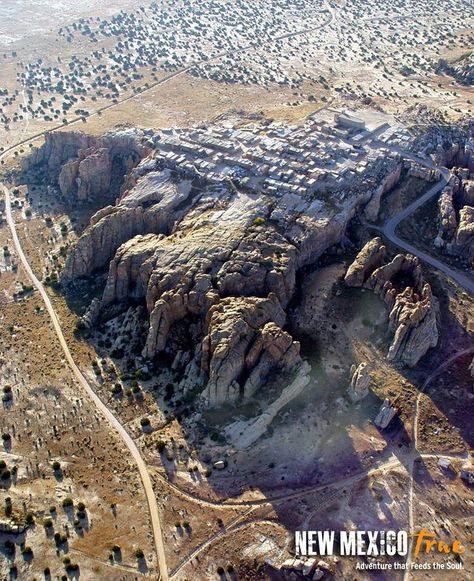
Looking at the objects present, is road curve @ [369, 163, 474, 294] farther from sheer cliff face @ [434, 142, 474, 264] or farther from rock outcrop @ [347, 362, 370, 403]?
rock outcrop @ [347, 362, 370, 403]

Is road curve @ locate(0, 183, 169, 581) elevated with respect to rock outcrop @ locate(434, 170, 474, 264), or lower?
lower

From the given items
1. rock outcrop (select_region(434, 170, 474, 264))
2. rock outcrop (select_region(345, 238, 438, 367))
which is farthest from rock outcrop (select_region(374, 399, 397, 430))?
rock outcrop (select_region(434, 170, 474, 264))

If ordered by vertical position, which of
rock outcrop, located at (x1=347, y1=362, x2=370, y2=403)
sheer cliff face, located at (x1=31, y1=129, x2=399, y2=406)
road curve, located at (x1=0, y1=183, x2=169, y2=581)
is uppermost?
sheer cliff face, located at (x1=31, y1=129, x2=399, y2=406)

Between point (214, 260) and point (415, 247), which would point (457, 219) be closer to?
point (415, 247)

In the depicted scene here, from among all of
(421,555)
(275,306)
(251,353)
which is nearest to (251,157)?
(275,306)

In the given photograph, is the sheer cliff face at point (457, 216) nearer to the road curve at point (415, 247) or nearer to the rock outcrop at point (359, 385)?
the road curve at point (415, 247)

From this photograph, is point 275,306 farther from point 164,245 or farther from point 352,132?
point 352,132

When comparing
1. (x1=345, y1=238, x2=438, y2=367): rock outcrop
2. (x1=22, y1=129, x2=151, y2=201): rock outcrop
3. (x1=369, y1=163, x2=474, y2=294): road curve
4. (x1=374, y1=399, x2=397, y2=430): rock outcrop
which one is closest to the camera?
(x1=374, y1=399, x2=397, y2=430): rock outcrop
